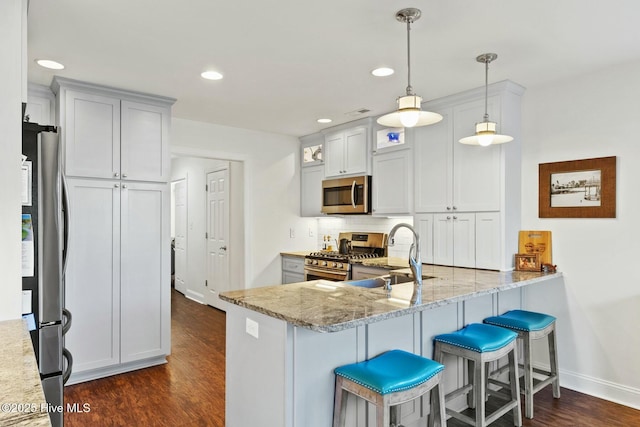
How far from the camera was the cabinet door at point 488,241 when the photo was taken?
322 centimetres

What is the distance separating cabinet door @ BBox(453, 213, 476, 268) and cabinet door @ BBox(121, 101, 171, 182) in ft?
8.74

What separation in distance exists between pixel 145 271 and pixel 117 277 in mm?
235

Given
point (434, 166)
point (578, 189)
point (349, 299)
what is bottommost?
point (349, 299)

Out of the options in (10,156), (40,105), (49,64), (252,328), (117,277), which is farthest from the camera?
(117,277)

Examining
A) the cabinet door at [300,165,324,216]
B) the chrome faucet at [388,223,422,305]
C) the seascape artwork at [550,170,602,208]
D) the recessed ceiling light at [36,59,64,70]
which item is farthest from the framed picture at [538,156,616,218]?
the recessed ceiling light at [36,59,64,70]

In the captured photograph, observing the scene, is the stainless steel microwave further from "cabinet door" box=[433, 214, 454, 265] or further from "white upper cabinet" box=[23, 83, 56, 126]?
"white upper cabinet" box=[23, 83, 56, 126]

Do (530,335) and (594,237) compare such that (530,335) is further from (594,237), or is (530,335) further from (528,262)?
(594,237)

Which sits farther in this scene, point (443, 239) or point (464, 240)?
point (443, 239)

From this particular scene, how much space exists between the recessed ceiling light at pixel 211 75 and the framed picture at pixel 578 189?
2.68 meters

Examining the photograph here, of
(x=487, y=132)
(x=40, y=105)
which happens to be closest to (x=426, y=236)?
(x=487, y=132)

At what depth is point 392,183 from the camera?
161 inches

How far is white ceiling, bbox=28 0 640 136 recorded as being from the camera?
208 centimetres

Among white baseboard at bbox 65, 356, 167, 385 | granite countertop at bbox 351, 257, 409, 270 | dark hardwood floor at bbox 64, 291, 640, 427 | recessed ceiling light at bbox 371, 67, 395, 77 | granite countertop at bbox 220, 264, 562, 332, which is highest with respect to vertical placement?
recessed ceiling light at bbox 371, 67, 395, 77

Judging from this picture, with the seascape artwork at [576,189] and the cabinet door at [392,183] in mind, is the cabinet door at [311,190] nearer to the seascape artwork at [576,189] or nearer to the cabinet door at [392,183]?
the cabinet door at [392,183]
